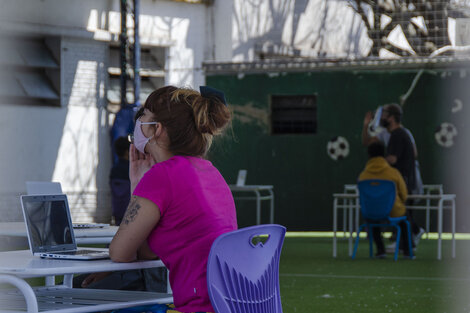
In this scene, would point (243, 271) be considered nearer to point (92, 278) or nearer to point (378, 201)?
point (92, 278)

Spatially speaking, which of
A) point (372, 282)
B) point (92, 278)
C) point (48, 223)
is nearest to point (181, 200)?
point (48, 223)

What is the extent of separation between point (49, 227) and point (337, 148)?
37.2ft

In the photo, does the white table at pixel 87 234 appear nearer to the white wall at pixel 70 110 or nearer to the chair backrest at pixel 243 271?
the chair backrest at pixel 243 271

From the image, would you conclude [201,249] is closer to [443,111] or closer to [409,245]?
[409,245]

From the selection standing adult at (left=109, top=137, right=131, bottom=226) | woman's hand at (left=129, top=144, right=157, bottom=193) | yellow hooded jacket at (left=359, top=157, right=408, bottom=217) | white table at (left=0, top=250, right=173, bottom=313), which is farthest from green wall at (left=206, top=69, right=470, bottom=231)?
white table at (left=0, top=250, right=173, bottom=313)

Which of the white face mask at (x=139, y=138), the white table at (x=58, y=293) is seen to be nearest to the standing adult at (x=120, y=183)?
the white table at (x=58, y=293)

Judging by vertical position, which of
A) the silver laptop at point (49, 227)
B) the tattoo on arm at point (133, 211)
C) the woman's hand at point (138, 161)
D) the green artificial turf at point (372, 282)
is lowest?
the green artificial turf at point (372, 282)

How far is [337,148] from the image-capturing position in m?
14.2

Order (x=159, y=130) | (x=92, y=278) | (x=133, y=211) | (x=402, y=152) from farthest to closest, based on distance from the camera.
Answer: (x=402, y=152)
(x=92, y=278)
(x=159, y=130)
(x=133, y=211)

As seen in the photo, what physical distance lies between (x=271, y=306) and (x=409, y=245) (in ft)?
23.1

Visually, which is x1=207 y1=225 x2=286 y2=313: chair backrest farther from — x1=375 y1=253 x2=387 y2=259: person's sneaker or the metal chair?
x1=375 y1=253 x2=387 y2=259: person's sneaker

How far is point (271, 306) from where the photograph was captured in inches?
112

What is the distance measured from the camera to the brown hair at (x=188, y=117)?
2.89 metres

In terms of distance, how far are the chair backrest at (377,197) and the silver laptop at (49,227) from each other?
640 cm
